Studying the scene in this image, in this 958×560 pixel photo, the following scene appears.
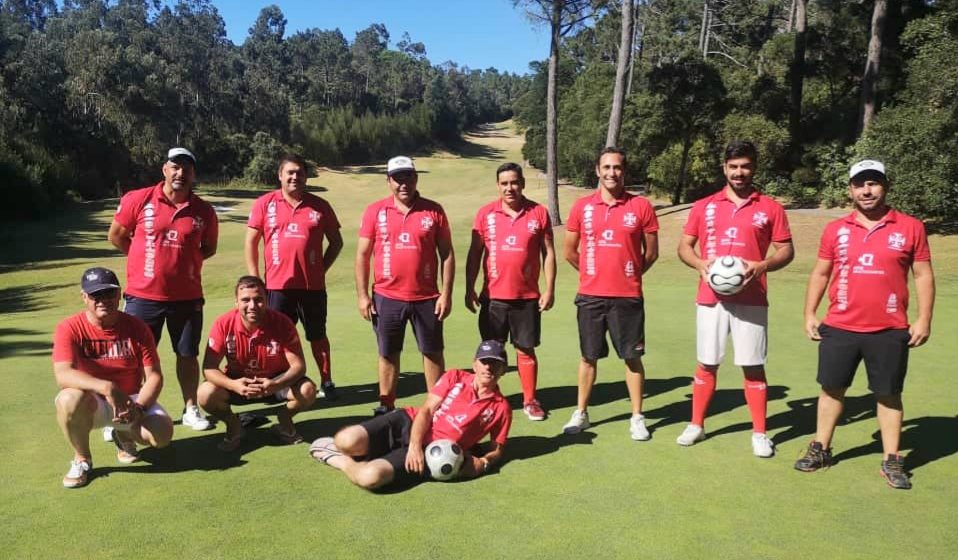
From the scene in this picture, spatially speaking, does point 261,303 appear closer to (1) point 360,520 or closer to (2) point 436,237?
(2) point 436,237

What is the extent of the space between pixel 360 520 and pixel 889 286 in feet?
11.0

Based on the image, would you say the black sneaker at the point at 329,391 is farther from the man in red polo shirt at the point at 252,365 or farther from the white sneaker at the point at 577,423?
the white sneaker at the point at 577,423

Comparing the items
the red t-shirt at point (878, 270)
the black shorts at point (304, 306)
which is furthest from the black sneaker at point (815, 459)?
the black shorts at point (304, 306)

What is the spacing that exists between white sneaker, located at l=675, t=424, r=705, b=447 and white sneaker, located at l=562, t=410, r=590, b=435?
2.15 feet

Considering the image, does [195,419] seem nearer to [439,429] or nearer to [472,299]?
[439,429]

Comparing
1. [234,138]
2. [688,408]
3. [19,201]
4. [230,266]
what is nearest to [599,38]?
[234,138]

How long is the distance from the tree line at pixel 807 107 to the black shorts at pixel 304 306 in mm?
17640

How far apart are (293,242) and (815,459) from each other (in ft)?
13.5

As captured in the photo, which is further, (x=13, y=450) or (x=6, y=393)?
(x=6, y=393)

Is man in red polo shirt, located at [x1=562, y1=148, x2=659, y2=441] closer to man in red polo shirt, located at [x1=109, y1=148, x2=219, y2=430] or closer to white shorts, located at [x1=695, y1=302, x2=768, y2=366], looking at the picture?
white shorts, located at [x1=695, y1=302, x2=768, y2=366]

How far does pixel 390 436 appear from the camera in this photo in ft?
15.0

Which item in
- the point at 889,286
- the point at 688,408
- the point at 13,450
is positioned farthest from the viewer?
the point at 688,408

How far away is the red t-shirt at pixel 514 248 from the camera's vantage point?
5.62m

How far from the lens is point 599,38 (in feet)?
189
